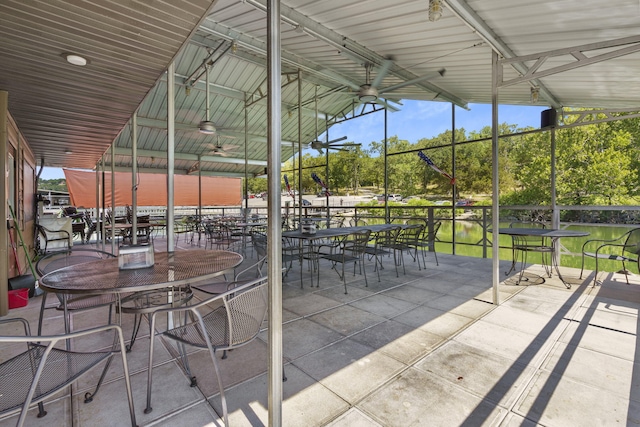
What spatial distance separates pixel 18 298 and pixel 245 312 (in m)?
3.42

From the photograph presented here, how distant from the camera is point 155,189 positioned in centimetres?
1334

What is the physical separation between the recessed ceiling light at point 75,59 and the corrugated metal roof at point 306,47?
0.07 metres

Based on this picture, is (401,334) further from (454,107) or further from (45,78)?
(454,107)

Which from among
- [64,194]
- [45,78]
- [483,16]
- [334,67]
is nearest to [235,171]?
[64,194]

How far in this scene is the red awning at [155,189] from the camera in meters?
10.9

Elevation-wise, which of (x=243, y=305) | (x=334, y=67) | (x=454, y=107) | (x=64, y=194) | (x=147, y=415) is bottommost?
(x=147, y=415)

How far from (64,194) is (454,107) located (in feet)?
50.5

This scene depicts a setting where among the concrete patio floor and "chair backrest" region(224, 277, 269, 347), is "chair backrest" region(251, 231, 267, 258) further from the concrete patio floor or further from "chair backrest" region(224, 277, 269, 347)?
"chair backrest" region(224, 277, 269, 347)

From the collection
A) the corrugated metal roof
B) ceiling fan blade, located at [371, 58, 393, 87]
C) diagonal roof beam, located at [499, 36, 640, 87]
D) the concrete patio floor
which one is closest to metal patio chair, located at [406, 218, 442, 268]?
the concrete patio floor

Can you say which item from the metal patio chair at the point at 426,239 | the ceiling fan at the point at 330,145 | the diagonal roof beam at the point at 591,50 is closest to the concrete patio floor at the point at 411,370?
the metal patio chair at the point at 426,239

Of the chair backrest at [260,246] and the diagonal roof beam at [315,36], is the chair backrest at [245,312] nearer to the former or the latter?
the chair backrest at [260,246]

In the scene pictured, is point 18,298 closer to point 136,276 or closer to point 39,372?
point 136,276

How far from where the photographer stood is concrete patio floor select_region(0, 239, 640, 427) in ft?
5.08

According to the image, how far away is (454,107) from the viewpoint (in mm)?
7156
